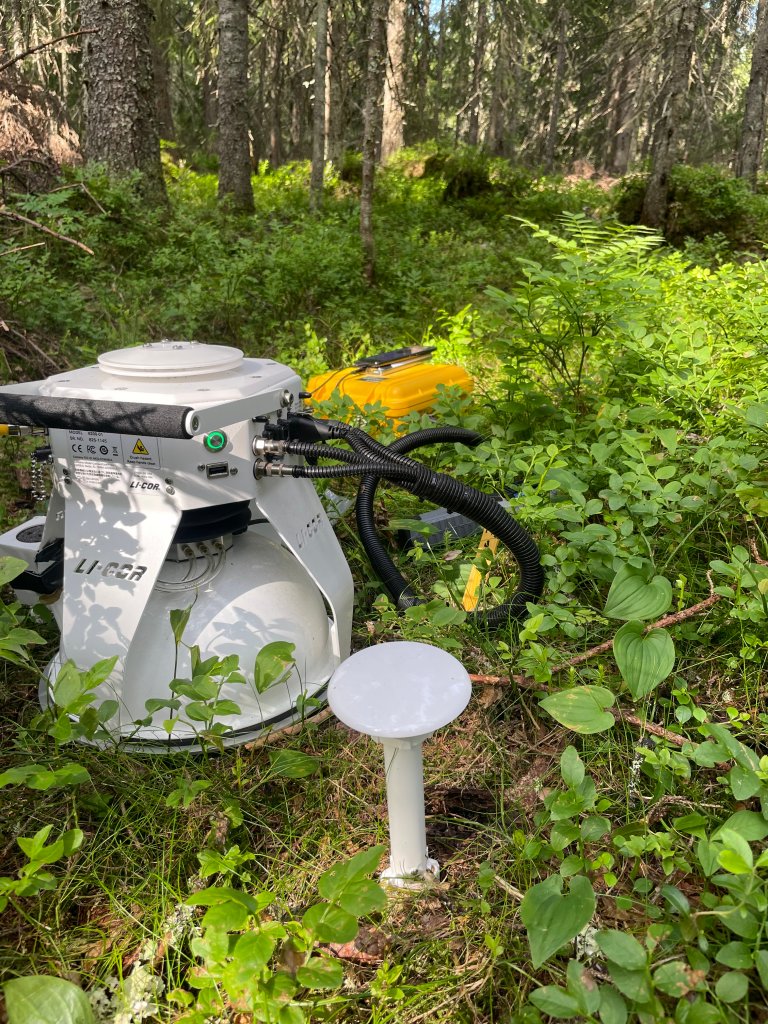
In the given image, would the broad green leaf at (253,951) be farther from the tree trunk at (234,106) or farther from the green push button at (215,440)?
the tree trunk at (234,106)

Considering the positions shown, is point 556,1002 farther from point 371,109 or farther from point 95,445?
point 371,109

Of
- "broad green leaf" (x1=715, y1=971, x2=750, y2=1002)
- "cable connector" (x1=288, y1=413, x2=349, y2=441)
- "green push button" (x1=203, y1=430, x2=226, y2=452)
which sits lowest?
"broad green leaf" (x1=715, y1=971, x2=750, y2=1002)

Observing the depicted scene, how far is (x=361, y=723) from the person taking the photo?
1092 millimetres

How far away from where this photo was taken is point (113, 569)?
63.1 inches

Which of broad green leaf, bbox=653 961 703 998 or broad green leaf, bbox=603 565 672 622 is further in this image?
broad green leaf, bbox=603 565 672 622

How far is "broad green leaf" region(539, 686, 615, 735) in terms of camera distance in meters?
1.23

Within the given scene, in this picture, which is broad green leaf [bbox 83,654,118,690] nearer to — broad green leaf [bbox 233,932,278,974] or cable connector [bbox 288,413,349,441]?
broad green leaf [bbox 233,932,278,974]

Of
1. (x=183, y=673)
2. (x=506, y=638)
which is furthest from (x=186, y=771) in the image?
(x=506, y=638)

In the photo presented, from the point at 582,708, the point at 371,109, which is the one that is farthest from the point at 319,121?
Answer: the point at 582,708

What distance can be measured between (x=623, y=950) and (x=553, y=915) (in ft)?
0.34

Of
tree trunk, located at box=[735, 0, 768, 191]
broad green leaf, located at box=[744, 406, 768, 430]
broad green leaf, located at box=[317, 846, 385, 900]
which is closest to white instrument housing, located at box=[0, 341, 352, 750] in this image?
broad green leaf, located at box=[317, 846, 385, 900]

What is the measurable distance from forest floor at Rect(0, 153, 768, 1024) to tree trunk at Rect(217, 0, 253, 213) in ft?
18.0

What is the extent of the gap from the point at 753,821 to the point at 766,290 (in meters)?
2.42

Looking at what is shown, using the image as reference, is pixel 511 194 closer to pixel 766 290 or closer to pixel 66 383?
pixel 766 290
